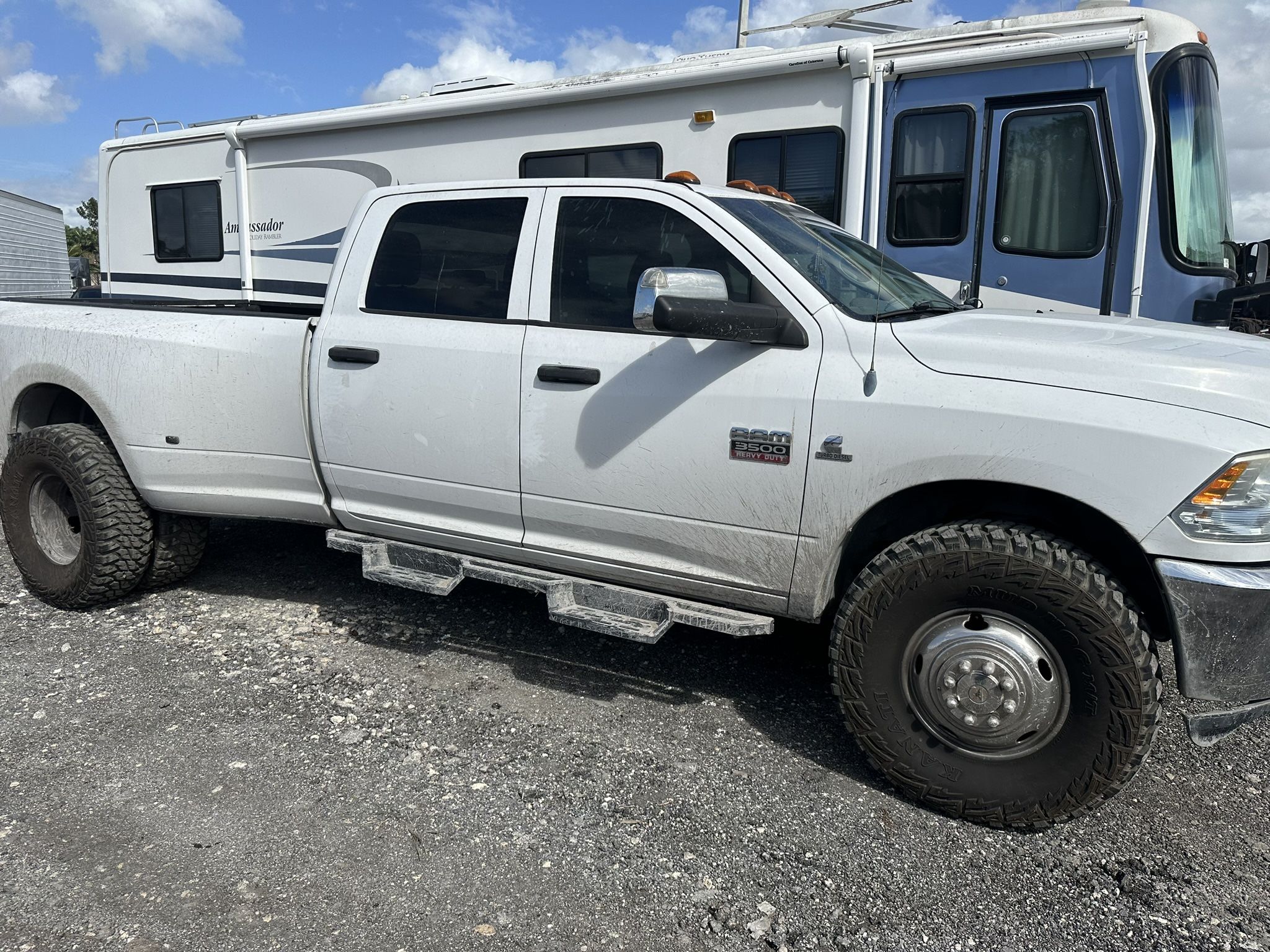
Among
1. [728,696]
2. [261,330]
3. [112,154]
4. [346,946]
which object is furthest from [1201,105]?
[112,154]

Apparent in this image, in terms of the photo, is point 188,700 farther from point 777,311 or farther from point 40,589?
point 777,311

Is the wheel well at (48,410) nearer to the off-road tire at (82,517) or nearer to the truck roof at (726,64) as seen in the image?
the off-road tire at (82,517)

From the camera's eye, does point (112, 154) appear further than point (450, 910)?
Yes

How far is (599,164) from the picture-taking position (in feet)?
24.1

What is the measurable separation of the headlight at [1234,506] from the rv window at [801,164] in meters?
4.35

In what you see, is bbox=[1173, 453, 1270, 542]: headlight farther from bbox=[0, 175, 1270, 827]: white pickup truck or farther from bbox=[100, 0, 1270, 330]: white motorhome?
bbox=[100, 0, 1270, 330]: white motorhome

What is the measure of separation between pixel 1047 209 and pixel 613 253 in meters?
3.76

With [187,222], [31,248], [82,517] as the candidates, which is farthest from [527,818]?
[31,248]

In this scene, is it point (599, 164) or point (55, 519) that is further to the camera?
point (599, 164)

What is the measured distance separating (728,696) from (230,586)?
2934 millimetres

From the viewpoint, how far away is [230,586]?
17.2 ft

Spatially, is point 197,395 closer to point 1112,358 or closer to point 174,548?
point 174,548

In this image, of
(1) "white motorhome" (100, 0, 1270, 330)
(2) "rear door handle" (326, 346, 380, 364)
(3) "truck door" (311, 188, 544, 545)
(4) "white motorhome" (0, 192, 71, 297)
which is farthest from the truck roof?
(4) "white motorhome" (0, 192, 71, 297)

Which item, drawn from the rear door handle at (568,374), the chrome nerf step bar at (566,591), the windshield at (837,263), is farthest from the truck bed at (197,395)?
the windshield at (837,263)
